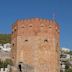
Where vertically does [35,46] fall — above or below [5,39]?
below

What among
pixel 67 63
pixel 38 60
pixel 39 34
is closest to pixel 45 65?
pixel 38 60

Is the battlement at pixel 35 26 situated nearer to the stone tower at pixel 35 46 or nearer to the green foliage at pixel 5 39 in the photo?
the stone tower at pixel 35 46

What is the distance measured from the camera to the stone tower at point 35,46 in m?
46.0

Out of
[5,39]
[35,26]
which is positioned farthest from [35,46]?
[5,39]

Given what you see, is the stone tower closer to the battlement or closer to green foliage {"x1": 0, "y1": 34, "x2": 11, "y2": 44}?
the battlement

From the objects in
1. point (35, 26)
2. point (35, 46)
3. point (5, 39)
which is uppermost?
point (5, 39)

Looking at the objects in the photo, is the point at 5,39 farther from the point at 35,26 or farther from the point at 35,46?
the point at 35,46

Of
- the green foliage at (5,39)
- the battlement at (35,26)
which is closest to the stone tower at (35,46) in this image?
the battlement at (35,26)

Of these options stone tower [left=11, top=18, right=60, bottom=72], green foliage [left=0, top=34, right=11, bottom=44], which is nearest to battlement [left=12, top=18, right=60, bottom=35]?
stone tower [left=11, top=18, right=60, bottom=72]

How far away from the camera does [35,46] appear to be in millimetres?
46531

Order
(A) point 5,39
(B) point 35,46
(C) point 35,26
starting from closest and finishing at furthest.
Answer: (B) point 35,46, (C) point 35,26, (A) point 5,39

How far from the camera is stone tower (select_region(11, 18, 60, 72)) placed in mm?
45969

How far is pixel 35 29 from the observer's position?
47.2 m

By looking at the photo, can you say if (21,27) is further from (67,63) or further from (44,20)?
(67,63)
